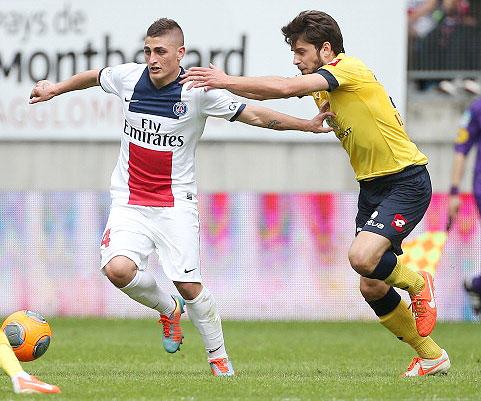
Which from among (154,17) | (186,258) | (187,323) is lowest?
(187,323)

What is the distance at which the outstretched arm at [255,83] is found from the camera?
8.12 m

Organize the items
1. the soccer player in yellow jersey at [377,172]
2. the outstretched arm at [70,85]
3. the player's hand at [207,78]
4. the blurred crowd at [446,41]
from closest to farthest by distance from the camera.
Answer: the player's hand at [207,78], the soccer player in yellow jersey at [377,172], the outstretched arm at [70,85], the blurred crowd at [446,41]

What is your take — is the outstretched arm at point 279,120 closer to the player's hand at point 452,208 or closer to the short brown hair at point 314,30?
the short brown hair at point 314,30

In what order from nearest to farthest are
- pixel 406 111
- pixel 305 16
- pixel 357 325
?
1. pixel 305 16
2. pixel 357 325
3. pixel 406 111

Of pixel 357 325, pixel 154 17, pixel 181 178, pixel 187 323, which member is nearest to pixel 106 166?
pixel 154 17

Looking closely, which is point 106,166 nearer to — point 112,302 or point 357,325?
point 112,302

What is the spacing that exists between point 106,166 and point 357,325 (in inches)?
192

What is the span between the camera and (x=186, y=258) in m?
8.87

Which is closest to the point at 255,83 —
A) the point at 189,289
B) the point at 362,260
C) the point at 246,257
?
the point at 362,260

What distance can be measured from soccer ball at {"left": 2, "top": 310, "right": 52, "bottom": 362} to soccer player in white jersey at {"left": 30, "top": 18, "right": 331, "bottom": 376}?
0.58 metres

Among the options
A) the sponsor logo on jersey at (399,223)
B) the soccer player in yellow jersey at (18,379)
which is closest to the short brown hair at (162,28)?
the sponsor logo on jersey at (399,223)

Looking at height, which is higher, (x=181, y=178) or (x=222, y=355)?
(x=181, y=178)

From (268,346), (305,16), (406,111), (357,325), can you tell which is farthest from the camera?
(406,111)

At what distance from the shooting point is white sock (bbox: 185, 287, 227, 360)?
29.3 feet
